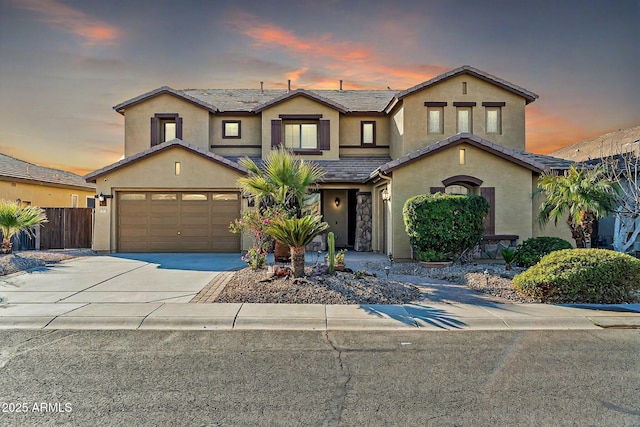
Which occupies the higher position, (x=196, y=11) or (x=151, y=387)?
(x=196, y=11)

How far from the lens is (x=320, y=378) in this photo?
457 centimetres

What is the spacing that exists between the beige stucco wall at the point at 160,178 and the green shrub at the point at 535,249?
10621 millimetres

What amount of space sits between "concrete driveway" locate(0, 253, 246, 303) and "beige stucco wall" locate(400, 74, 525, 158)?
9.59 metres

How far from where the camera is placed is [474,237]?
11.8 metres

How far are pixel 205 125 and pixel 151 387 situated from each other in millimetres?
16552

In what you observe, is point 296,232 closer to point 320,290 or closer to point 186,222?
point 320,290

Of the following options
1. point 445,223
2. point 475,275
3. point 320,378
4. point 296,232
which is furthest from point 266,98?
point 320,378

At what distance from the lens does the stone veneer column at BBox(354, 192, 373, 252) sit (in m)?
17.5

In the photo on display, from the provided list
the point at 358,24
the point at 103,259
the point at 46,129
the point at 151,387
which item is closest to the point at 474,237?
the point at 358,24

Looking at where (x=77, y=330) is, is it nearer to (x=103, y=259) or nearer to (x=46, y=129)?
(x=103, y=259)

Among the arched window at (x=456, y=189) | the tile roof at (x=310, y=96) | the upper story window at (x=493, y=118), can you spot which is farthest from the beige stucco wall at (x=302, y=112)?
the upper story window at (x=493, y=118)

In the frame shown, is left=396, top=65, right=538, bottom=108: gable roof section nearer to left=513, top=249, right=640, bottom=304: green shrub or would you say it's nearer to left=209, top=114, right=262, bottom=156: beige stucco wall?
left=209, top=114, right=262, bottom=156: beige stucco wall

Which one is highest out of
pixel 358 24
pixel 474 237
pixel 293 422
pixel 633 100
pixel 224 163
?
pixel 358 24

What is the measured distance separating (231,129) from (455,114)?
10705 millimetres
